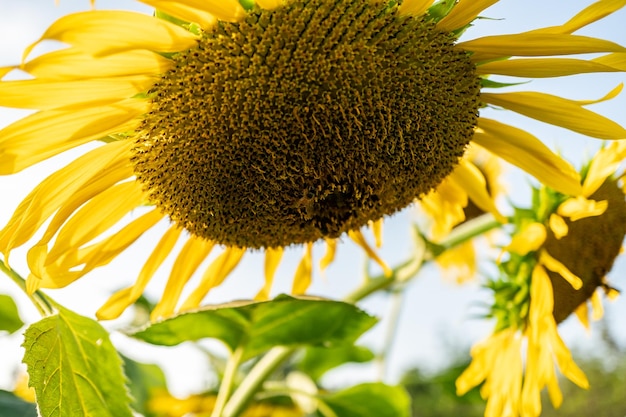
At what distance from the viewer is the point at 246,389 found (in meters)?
1.47

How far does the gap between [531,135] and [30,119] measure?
2.83ft

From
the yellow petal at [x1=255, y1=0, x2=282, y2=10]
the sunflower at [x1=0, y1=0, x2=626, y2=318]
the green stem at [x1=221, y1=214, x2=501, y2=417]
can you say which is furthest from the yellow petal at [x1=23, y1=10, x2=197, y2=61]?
the green stem at [x1=221, y1=214, x2=501, y2=417]

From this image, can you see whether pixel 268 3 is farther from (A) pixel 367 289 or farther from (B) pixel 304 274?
(A) pixel 367 289

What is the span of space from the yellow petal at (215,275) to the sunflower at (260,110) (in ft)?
0.69

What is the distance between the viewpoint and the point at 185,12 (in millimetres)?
1002

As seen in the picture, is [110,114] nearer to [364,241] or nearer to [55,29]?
[55,29]

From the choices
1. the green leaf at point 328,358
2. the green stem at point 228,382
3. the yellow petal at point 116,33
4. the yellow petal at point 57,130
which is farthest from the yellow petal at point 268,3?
the green leaf at point 328,358

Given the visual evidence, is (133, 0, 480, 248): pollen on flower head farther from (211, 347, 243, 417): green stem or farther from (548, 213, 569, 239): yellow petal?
(548, 213, 569, 239): yellow petal

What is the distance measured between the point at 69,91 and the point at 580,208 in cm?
107

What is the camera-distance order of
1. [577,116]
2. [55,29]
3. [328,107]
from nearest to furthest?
[55,29] → [328,107] → [577,116]

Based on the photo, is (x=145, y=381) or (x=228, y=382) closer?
(x=228, y=382)

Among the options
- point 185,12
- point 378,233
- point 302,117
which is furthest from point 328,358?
point 185,12

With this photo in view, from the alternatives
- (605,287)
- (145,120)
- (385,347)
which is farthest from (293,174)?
(385,347)

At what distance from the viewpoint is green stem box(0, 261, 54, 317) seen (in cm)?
113
